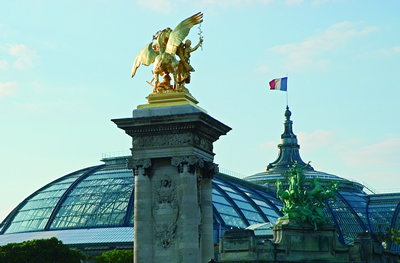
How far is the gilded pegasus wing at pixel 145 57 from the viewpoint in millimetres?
41406

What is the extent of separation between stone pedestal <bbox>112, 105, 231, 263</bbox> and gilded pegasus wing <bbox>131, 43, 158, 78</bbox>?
7.71 ft

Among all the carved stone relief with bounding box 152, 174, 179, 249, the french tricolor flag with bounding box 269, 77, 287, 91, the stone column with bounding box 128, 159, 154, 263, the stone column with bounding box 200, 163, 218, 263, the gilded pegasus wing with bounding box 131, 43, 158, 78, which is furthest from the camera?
the french tricolor flag with bounding box 269, 77, 287, 91

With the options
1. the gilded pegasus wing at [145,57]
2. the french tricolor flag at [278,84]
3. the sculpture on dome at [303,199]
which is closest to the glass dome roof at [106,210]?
the sculpture on dome at [303,199]

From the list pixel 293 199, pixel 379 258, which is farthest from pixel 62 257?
pixel 379 258

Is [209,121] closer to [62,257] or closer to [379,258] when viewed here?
[62,257]

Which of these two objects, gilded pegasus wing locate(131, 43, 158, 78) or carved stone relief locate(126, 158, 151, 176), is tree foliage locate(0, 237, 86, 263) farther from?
carved stone relief locate(126, 158, 151, 176)

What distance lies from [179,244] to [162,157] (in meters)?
3.79

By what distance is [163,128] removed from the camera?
131 feet

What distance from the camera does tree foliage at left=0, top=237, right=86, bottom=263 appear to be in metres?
81.4

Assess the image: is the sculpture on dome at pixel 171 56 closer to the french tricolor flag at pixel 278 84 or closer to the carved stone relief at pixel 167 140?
the carved stone relief at pixel 167 140

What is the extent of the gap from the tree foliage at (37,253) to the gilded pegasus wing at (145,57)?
42.9m

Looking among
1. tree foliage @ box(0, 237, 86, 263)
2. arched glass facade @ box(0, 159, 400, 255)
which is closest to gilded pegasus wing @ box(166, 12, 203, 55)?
tree foliage @ box(0, 237, 86, 263)

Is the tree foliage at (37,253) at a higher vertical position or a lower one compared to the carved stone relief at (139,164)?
lower

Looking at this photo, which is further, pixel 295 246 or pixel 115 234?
pixel 115 234
